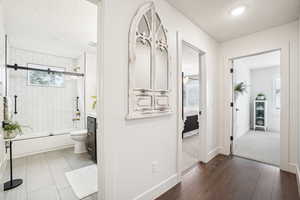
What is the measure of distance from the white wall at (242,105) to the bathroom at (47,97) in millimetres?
4305

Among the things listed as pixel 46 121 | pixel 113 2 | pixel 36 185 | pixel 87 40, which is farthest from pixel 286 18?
pixel 46 121

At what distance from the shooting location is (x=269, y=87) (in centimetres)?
548

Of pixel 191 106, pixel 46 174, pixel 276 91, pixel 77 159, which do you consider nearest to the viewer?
pixel 46 174

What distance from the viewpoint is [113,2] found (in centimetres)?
134

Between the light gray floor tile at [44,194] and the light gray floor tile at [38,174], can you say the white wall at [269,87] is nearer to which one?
the light gray floor tile at [44,194]

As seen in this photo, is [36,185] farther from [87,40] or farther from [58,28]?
[87,40]

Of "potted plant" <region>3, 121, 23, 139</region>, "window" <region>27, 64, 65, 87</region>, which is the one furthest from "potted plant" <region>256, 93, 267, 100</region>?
"potted plant" <region>3, 121, 23, 139</region>

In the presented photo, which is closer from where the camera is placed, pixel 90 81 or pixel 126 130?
pixel 126 130

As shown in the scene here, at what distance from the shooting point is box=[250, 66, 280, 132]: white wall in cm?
531

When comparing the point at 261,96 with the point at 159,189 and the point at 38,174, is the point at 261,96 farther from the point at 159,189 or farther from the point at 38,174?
the point at 38,174

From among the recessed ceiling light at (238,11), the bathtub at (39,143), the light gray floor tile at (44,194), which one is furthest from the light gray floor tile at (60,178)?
the recessed ceiling light at (238,11)

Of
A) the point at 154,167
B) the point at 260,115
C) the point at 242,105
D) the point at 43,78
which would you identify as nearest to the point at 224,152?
the point at 154,167

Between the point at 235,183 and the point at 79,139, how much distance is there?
9.92ft

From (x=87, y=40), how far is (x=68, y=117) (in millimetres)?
2276
